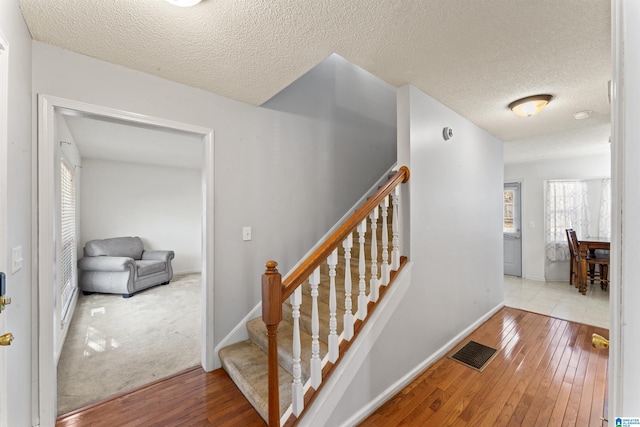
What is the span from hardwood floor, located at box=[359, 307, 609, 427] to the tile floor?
76 centimetres

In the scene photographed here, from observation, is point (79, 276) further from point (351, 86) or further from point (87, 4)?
point (351, 86)

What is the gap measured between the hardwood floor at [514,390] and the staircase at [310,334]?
55cm

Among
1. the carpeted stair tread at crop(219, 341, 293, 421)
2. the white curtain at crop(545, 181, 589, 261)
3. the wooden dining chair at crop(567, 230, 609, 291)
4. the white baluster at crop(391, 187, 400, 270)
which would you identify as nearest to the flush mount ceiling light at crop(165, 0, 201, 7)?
the white baluster at crop(391, 187, 400, 270)

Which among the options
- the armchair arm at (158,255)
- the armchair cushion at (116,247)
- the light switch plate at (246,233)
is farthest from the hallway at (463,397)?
the armchair cushion at (116,247)

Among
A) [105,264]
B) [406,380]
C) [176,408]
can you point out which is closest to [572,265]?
[406,380]

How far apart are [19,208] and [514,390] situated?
3282 mm

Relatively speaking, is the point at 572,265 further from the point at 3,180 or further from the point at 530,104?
the point at 3,180

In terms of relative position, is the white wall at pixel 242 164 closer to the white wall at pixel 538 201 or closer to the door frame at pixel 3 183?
the door frame at pixel 3 183

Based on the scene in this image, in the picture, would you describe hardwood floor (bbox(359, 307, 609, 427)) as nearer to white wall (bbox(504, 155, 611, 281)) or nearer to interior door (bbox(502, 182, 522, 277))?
white wall (bbox(504, 155, 611, 281))

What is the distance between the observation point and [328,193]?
302cm

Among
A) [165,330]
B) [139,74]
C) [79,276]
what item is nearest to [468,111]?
[139,74]

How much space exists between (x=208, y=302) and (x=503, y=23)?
2.66 meters

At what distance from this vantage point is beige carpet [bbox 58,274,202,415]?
2.00m

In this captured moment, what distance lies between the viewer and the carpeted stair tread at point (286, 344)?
175cm
